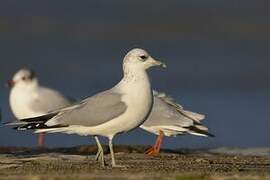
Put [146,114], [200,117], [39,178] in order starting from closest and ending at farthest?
[39,178]
[146,114]
[200,117]

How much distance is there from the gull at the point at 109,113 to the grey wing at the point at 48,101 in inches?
314

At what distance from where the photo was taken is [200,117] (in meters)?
16.7

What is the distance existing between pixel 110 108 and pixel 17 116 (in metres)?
9.59

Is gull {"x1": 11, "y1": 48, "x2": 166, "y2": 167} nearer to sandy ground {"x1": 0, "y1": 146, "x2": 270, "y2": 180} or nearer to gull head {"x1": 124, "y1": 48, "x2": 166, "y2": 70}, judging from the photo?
gull head {"x1": 124, "y1": 48, "x2": 166, "y2": 70}

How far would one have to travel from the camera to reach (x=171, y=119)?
16.6 metres

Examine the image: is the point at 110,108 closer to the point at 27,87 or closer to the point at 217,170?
the point at 217,170

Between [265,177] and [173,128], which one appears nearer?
[265,177]

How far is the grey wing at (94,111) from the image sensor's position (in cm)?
1109

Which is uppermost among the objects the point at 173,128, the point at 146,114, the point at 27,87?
the point at 27,87

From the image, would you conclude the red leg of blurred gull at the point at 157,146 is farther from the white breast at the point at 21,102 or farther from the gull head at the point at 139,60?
the white breast at the point at 21,102

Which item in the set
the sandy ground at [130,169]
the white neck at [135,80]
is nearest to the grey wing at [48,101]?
the sandy ground at [130,169]

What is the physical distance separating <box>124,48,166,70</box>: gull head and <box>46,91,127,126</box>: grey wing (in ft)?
2.04

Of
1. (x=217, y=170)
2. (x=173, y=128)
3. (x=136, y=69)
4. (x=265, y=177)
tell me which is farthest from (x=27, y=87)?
(x=265, y=177)

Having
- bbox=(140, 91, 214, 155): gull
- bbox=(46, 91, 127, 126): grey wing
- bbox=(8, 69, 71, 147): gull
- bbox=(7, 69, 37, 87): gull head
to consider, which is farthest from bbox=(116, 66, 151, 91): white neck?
bbox=(7, 69, 37, 87): gull head
